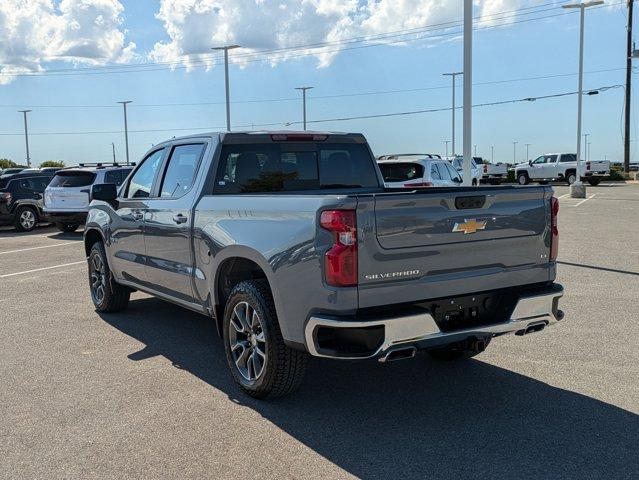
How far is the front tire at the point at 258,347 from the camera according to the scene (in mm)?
4457

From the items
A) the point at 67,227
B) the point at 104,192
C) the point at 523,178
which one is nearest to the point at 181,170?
the point at 104,192

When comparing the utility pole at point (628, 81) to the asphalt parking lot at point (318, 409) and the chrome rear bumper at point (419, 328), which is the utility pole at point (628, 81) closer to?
the asphalt parking lot at point (318, 409)

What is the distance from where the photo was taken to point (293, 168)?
5863mm

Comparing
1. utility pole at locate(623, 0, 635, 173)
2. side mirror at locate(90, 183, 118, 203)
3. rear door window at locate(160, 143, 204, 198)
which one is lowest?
side mirror at locate(90, 183, 118, 203)

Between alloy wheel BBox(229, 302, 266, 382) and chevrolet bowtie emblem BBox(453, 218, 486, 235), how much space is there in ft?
4.80

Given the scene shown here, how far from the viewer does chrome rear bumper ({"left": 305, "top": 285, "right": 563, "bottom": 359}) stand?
388 centimetres

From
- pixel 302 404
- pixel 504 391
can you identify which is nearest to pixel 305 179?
pixel 302 404

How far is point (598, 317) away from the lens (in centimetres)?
693

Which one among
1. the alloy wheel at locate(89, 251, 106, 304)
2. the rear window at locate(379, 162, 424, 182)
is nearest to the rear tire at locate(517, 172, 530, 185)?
the rear window at locate(379, 162, 424, 182)

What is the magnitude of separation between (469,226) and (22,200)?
58.1ft

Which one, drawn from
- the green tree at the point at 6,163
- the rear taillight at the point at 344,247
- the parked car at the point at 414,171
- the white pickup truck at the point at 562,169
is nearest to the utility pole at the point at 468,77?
the parked car at the point at 414,171

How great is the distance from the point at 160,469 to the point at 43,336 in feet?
11.5

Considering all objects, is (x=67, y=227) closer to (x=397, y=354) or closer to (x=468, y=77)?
(x=468, y=77)

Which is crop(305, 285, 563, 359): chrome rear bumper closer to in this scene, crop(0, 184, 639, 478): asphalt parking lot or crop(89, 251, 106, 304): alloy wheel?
crop(0, 184, 639, 478): asphalt parking lot
